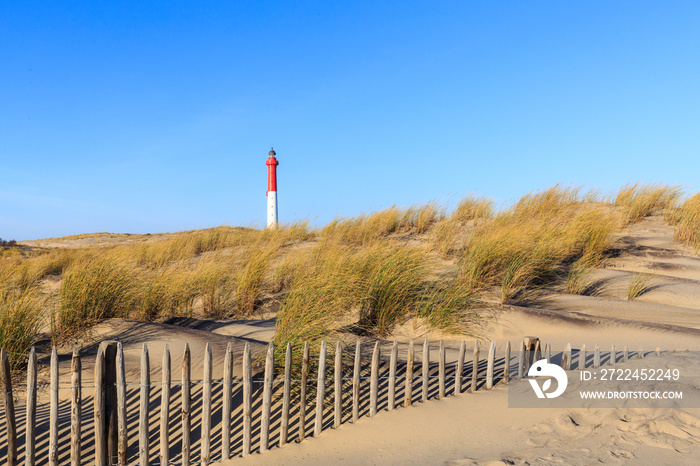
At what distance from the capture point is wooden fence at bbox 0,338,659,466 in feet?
9.60

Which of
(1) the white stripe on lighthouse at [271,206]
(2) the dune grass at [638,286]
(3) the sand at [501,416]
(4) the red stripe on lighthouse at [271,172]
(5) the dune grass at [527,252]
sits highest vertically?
(4) the red stripe on lighthouse at [271,172]

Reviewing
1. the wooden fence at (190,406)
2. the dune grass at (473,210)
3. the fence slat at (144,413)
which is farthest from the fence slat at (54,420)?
the dune grass at (473,210)

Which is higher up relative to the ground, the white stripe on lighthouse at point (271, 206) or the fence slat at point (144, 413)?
the white stripe on lighthouse at point (271, 206)

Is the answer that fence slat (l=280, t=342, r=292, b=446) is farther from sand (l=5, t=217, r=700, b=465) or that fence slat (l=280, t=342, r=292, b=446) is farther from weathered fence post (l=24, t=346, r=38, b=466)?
weathered fence post (l=24, t=346, r=38, b=466)

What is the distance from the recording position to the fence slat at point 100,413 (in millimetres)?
2918

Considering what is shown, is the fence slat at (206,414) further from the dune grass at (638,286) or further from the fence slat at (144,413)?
the dune grass at (638,286)

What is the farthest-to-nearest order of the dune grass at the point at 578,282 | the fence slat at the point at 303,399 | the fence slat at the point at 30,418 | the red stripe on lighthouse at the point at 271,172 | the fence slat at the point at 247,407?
1. the red stripe on lighthouse at the point at 271,172
2. the dune grass at the point at 578,282
3. the fence slat at the point at 303,399
4. the fence slat at the point at 247,407
5. the fence slat at the point at 30,418

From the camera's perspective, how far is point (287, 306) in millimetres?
4609

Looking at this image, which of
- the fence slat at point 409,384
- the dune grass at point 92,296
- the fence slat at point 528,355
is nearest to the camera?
the fence slat at point 409,384

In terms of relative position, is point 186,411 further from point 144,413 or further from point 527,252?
point 527,252

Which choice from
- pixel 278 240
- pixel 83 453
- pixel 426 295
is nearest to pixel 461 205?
pixel 278 240

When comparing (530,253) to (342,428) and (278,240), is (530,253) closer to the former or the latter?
(342,428)

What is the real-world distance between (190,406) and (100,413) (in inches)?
20.5

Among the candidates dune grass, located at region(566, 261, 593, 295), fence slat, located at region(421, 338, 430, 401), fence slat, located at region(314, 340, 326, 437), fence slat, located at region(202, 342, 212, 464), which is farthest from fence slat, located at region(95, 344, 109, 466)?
dune grass, located at region(566, 261, 593, 295)
